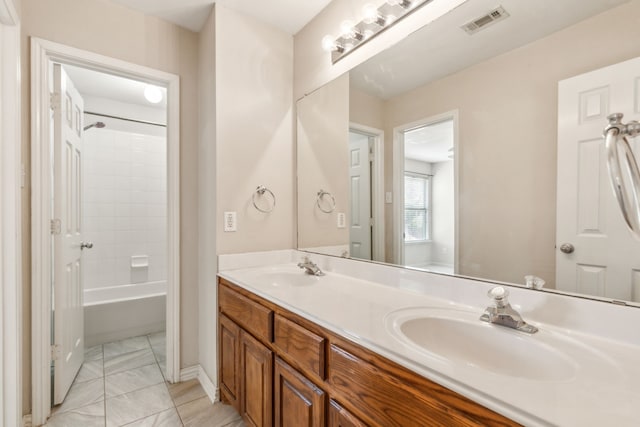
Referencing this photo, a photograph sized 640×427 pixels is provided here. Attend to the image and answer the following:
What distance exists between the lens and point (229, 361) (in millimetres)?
1647

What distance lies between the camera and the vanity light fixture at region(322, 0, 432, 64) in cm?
140

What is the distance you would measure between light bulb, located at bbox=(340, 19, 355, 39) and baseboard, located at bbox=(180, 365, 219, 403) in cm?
216

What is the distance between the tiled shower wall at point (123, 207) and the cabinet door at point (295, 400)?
2766mm

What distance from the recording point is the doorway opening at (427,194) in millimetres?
1267

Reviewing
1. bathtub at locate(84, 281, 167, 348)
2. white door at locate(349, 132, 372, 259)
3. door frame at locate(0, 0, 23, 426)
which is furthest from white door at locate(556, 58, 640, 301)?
bathtub at locate(84, 281, 167, 348)

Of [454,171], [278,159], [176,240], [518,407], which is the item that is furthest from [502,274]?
[176,240]

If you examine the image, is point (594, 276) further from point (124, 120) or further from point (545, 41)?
point (124, 120)

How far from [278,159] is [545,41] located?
4.92 ft

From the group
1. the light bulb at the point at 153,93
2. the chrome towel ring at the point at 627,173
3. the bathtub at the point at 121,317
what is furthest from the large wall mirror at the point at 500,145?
the bathtub at the point at 121,317

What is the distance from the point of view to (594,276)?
2.91 feet

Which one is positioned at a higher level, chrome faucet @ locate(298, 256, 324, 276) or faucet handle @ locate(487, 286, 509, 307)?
faucet handle @ locate(487, 286, 509, 307)

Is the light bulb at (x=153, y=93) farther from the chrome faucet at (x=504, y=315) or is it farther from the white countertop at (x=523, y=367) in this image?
the chrome faucet at (x=504, y=315)

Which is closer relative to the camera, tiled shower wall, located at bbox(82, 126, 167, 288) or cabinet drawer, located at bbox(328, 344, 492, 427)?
cabinet drawer, located at bbox(328, 344, 492, 427)

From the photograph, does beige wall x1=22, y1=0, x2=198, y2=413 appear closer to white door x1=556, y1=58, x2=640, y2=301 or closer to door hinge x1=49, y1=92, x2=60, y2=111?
door hinge x1=49, y1=92, x2=60, y2=111
